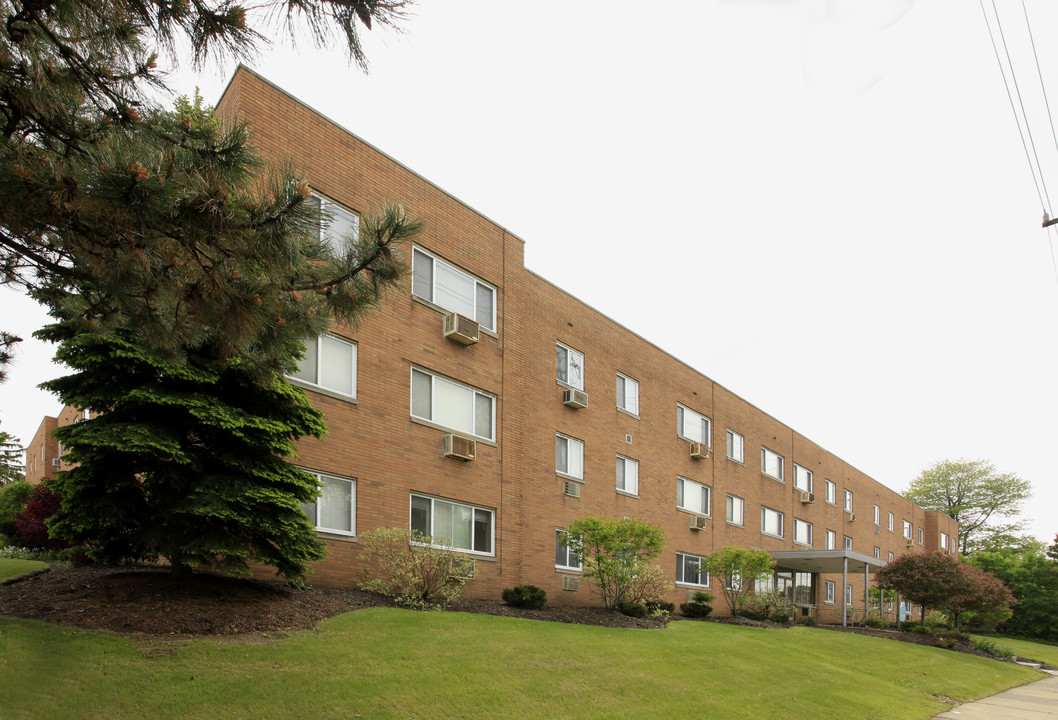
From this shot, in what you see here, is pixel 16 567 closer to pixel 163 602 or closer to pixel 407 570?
pixel 163 602

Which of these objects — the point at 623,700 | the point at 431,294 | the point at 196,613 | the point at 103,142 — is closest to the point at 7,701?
the point at 196,613

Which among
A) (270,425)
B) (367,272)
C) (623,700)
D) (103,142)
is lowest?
→ (623,700)

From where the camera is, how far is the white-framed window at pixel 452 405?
17.6m

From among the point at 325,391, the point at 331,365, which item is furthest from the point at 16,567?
the point at 331,365

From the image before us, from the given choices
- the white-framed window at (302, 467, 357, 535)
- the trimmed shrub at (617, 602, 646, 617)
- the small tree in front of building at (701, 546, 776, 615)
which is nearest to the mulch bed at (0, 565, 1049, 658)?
the white-framed window at (302, 467, 357, 535)

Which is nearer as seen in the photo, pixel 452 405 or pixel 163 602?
pixel 163 602

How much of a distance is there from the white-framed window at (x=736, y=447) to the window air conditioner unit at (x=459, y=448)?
16904mm

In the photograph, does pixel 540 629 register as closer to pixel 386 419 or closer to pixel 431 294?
pixel 386 419

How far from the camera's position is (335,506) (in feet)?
50.2

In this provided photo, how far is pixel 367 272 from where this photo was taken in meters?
7.80

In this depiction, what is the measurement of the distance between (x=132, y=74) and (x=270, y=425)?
20.2ft

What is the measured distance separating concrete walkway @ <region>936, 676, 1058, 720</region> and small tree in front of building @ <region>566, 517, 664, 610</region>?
22.1 ft

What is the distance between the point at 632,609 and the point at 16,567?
12690 millimetres

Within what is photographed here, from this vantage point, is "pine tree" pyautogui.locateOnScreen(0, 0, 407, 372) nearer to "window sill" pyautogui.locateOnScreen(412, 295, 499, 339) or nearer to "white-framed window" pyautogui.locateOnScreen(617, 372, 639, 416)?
"window sill" pyautogui.locateOnScreen(412, 295, 499, 339)
